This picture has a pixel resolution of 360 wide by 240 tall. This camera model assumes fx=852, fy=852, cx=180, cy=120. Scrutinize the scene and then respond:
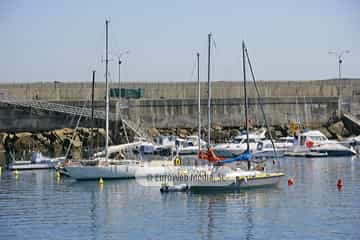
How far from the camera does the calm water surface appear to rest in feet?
101

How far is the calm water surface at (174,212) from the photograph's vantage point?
3069 centimetres

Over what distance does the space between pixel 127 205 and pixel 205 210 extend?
4.21 metres

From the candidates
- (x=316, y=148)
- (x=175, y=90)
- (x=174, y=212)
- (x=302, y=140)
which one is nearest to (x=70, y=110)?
(x=175, y=90)

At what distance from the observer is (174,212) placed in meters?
35.6

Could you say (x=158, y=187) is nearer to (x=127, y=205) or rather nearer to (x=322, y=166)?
(x=127, y=205)

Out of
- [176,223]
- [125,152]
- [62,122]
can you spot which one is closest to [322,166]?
[125,152]

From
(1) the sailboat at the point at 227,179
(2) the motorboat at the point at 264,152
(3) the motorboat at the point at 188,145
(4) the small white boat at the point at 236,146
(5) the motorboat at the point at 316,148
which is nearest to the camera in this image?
(1) the sailboat at the point at 227,179

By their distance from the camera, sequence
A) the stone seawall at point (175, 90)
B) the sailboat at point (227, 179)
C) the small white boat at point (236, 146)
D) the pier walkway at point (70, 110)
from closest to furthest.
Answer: the sailboat at point (227, 179), the small white boat at point (236, 146), the pier walkway at point (70, 110), the stone seawall at point (175, 90)

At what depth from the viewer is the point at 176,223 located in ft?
108

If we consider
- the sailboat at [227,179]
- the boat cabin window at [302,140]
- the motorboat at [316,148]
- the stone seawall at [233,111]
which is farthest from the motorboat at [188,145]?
the sailboat at [227,179]

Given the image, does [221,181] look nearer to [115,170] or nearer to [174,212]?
[174,212]

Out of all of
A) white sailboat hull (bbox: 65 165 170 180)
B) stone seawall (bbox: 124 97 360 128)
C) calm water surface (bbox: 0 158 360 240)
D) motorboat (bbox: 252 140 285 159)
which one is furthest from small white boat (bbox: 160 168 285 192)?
stone seawall (bbox: 124 97 360 128)

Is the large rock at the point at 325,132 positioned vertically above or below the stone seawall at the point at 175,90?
below

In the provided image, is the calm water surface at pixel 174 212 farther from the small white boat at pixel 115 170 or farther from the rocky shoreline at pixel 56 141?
the rocky shoreline at pixel 56 141
